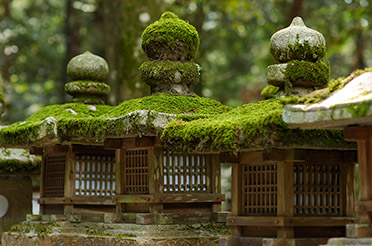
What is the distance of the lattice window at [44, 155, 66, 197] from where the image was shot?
13.8m

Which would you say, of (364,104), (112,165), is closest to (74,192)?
(112,165)

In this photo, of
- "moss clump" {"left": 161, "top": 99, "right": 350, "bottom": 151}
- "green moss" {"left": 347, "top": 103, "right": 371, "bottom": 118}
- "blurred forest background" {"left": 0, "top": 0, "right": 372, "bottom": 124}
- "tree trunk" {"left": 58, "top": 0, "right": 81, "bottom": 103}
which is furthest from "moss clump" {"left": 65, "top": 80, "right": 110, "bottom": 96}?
"tree trunk" {"left": 58, "top": 0, "right": 81, "bottom": 103}

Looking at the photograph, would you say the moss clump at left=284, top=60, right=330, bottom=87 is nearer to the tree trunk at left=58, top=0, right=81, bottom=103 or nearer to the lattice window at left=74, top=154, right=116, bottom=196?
the lattice window at left=74, top=154, right=116, bottom=196

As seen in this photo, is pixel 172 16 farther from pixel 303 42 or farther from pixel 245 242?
pixel 245 242

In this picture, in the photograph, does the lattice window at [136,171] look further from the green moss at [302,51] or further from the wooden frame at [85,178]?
the green moss at [302,51]

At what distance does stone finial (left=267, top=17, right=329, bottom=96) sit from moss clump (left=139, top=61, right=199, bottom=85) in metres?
1.91

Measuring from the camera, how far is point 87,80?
13945 mm

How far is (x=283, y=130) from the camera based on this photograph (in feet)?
28.3

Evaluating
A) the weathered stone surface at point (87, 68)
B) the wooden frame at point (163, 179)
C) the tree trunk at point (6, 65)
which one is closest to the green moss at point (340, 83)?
the wooden frame at point (163, 179)

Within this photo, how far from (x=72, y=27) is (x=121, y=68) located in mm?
8513

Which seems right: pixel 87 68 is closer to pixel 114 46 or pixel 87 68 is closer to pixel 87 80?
pixel 87 80

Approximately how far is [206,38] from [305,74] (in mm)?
16000

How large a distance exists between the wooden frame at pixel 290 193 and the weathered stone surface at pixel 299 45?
1.44 metres

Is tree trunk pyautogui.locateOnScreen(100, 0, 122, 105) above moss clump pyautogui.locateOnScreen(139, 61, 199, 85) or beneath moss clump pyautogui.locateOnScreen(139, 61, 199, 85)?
above
